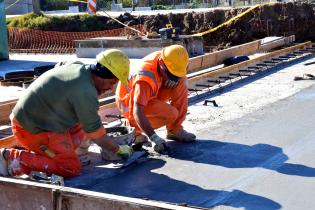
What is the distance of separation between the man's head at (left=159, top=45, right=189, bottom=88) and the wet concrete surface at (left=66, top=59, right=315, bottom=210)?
748 mm

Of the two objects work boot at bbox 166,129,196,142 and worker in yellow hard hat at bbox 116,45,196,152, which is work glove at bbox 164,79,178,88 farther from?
work boot at bbox 166,129,196,142

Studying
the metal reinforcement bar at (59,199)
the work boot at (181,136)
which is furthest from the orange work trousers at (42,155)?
the work boot at (181,136)

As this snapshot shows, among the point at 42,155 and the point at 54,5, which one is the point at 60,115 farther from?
the point at 54,5

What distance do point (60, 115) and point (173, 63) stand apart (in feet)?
3.98

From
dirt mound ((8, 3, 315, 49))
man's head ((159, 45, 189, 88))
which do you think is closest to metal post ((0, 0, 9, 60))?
dirt mound ((8, 3, 315, 49))

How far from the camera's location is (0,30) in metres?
13.7

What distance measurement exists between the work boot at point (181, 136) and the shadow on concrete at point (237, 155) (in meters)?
0.05

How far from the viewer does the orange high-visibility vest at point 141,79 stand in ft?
15.3

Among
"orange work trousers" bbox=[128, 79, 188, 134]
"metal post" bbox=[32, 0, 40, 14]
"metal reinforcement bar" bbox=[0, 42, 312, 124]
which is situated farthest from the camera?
"metal post" bbox=[32, 0, 40, 14]

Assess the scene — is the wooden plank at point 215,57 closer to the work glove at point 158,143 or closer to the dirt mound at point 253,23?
the dirt mound at point 253,23

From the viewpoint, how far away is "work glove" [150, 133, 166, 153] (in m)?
4.58

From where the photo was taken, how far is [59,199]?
11.1 feet

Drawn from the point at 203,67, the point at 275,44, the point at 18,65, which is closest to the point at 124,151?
the point at 203,67

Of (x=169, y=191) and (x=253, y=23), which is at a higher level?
(x=253, y=23)
